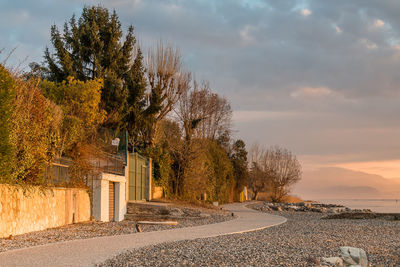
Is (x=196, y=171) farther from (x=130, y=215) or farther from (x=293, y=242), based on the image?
(x=293, y=242)

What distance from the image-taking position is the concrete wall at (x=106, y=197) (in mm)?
17922

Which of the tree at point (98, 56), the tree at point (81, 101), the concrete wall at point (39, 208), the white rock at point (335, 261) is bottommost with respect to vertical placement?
the white rock at point (335, 261)

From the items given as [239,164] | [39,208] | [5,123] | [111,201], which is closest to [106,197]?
[111,201]

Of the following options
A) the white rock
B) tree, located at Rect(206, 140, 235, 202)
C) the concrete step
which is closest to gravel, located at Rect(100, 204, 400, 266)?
the white rock

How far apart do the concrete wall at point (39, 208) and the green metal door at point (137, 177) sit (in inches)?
174

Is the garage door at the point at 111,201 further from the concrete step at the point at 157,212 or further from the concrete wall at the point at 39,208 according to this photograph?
the concrete wall at the point at 39,208

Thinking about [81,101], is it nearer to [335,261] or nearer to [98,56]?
[98,56]

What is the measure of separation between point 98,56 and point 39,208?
14765 millimetres

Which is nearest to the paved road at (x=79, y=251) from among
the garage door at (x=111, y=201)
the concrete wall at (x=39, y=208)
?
the concrete wall at (x=39, y=208)

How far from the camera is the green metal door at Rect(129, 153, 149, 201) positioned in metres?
21.9

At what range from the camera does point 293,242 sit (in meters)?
10.8

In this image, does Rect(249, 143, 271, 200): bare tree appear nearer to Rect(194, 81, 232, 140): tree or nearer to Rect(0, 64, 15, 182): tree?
Rect(194, 81, 232, 140): tree

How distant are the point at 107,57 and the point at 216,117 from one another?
13.4 meters

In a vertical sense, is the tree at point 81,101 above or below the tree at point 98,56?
below
